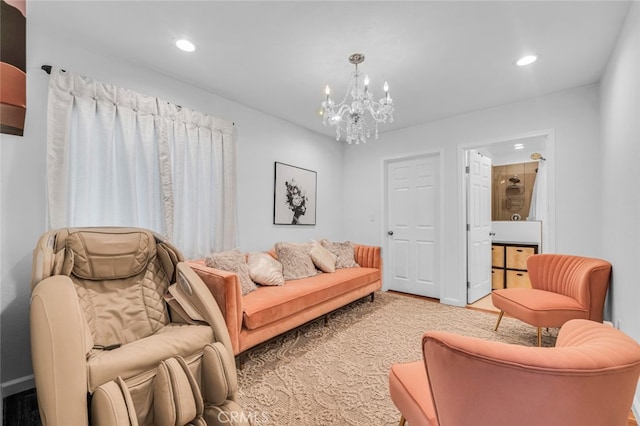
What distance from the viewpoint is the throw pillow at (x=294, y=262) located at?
3.22 meters

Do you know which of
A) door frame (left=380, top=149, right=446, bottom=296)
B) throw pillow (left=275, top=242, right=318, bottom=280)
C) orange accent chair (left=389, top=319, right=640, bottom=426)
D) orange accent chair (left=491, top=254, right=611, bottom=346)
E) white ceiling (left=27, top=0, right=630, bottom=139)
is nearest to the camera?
orange accent chair (left=389, top=319, right=640, bottom=426)

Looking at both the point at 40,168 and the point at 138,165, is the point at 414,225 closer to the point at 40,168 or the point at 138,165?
the point at 138,165

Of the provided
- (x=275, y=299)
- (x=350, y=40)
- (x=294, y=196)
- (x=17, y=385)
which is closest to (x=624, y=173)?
(x=350, y=40)

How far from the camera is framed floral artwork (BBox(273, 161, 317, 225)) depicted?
3.73 metres

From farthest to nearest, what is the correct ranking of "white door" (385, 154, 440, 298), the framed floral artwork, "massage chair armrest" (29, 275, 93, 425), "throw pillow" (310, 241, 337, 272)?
1. "white door" (385, 154, 440, 298)
2. the framed floral artwork
3. "throw pillow" (310, 241, 337, 272)
4. "massage chair armrest" (29, 275, 93, 425)

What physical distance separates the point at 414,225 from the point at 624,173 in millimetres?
2451

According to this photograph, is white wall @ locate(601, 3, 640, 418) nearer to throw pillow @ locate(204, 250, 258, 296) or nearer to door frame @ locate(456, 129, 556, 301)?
door frame @ locate(456, 129, 556, 301)

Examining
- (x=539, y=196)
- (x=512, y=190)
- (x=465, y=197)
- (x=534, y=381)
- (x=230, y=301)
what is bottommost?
(x=230, y=301)

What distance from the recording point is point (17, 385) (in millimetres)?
1845

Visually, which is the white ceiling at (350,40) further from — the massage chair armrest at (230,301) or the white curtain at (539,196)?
the white curtain at (539,196)

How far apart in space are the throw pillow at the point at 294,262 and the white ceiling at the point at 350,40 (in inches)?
69.3

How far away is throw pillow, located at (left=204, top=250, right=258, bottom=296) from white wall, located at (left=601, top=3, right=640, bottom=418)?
8.85 ft

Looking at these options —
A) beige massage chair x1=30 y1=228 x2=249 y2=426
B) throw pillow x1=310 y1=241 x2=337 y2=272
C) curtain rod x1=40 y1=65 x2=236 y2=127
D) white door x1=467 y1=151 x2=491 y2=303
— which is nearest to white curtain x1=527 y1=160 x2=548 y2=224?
white door x1=467 y1=151 x2=491 y2=303

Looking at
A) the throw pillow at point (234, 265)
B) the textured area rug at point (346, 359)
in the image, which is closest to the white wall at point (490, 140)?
the textured area rug at point (346, 359)
